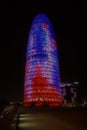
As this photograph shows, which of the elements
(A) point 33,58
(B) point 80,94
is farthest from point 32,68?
(B) point 80,94

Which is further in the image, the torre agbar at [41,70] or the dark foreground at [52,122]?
the torre agbar at [41,70]

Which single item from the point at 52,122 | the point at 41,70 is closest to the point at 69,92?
the point at 41,70

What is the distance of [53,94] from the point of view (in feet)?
411

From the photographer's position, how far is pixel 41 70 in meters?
129

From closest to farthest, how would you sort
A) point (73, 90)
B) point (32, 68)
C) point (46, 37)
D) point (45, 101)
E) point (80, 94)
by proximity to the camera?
point (45, 101) < point (32, 68) < point (46, 37) < point (80, 94) < point (73, 90)

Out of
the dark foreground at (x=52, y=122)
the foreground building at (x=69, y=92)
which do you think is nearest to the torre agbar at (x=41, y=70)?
the foreground building at (x=69, y=92)

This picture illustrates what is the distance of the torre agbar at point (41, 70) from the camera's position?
124 metres

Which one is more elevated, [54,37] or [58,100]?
[54,37]

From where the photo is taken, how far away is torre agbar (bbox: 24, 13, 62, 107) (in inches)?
4902

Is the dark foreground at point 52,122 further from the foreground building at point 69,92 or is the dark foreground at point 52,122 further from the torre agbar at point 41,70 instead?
the foreground building at point 69,92

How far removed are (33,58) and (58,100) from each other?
24475 millimetres

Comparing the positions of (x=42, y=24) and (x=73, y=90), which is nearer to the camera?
(x=42, y=24)

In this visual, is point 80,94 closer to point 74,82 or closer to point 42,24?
point 74,82

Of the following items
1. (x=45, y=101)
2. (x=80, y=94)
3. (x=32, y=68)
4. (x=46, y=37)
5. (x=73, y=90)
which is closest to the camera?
(x=45, y=101)
